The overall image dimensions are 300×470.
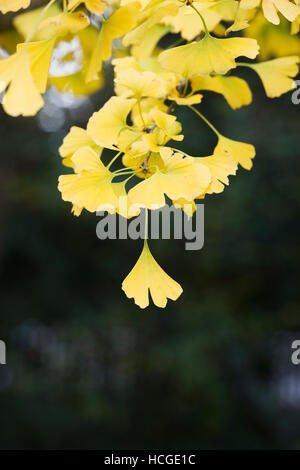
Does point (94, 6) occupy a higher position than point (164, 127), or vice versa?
point (94, 6)

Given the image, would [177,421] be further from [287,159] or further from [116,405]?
[287,159]

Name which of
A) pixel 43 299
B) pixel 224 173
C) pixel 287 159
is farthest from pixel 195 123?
pixel 224 173

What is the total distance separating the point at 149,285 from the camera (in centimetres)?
50

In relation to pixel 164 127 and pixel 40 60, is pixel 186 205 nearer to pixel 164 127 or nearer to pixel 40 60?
pixel 164 127

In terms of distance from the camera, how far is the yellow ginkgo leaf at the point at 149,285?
489 mm

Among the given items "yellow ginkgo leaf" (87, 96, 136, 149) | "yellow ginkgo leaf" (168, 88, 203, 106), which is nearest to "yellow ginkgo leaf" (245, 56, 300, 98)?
"yellow ginkgo leaf" (168, 88, 203, 106)

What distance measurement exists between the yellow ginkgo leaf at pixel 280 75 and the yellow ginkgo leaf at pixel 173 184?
0.29 meters

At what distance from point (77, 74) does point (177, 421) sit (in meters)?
2.69

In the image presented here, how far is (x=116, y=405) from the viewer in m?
3.13

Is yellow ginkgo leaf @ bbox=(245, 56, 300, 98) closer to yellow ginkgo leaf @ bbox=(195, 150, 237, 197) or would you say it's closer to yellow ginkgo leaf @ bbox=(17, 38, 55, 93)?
yellow ginkgo leaf @ bbox=(195, 150, 237, 197)

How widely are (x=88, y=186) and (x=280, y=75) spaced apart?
38 centimetres

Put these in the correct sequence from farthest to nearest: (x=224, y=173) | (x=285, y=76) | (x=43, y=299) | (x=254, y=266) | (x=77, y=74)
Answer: (x=43, y=299), (x=254, y=266), (x=77, y=74), (x=285, y=76), (x=224, y=173)

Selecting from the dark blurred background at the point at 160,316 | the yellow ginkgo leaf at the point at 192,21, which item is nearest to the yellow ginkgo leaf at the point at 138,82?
the yellow ginkgo leaf at the point at 192,21

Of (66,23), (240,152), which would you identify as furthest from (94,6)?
(240,152)
